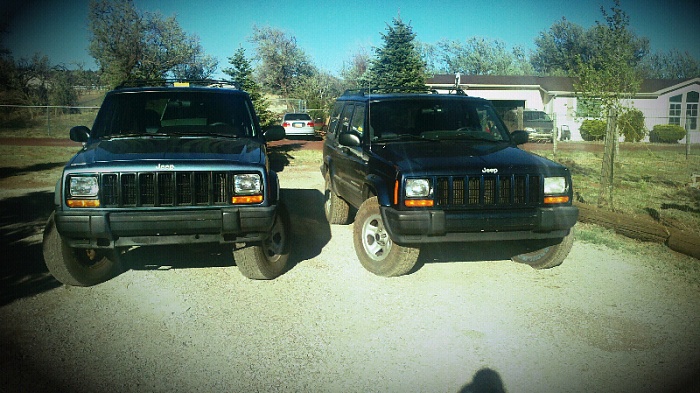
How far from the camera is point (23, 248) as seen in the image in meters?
6.85

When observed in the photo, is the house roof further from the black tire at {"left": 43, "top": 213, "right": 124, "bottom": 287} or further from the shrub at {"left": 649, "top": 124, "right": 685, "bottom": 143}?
the black tire at {"left": 43, "top": 213, "right": 124, "bottom": 287}

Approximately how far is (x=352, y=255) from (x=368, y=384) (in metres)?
3.23

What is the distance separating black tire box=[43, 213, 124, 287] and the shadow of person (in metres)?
3.84

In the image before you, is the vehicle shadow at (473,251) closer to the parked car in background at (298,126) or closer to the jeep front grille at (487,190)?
the jeep front grille at (487,190)

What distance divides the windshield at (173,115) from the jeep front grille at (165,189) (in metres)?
1.27

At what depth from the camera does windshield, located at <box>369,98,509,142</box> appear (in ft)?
21.0

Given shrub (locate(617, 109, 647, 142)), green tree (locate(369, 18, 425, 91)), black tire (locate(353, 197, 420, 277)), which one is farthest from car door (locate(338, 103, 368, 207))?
green tree (locate(369, 18, 425, 91))

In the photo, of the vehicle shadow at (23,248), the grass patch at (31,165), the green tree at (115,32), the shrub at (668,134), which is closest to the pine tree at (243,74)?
the grass patch at (31,165)

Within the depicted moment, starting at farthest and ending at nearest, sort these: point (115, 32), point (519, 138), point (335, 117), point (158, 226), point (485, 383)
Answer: point (115, 32)
point (335, 117)
point (519, 138)
point (158, 226)
point (485, 383)

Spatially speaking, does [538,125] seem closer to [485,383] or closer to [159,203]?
[159,203]

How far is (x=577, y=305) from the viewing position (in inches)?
194

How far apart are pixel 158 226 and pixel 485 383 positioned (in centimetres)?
298

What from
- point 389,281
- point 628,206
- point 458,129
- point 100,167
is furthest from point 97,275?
point 628,206

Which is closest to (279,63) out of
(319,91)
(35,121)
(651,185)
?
(319,91)
